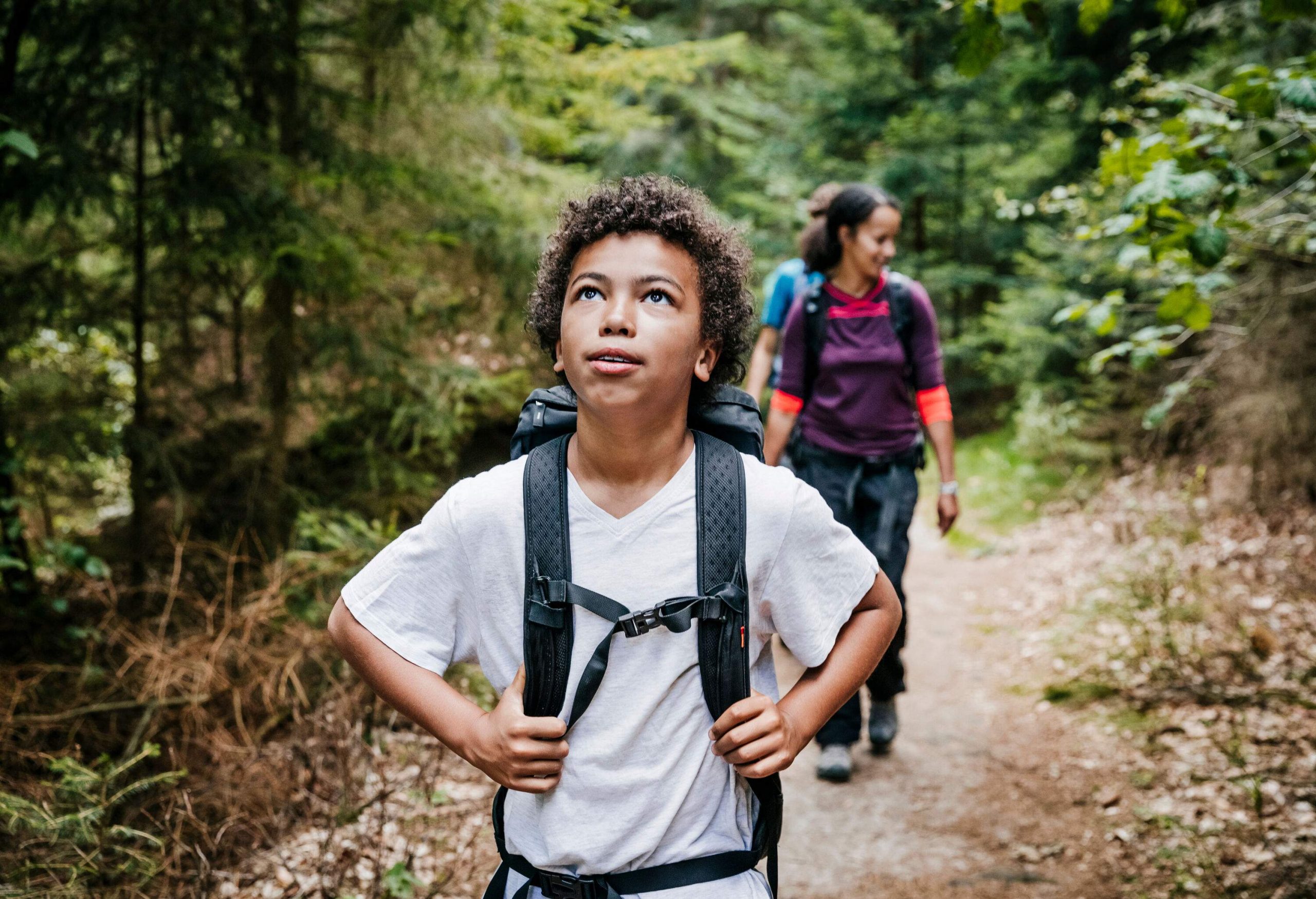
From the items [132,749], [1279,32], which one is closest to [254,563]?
[132,749]

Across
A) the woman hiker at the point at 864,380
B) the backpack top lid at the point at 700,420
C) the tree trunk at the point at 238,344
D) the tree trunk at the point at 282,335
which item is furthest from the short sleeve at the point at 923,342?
the tree trunk at the point at 238,344

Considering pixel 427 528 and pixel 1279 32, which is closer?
pixel 427 528

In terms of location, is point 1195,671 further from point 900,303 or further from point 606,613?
point 606,613

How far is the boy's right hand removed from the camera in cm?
148

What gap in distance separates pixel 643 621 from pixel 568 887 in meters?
0.50

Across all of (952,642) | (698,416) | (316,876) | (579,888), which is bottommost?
(952,642)

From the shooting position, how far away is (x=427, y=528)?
165 centimetres

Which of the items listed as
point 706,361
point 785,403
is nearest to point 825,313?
point 785,403

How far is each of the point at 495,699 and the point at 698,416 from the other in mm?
2924

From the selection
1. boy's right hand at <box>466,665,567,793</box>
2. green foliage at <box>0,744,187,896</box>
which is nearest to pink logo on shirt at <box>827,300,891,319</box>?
boy's right hand at <box>466,665,567,793</box>

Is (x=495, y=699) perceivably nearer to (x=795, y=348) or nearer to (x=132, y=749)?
(x=132, y=749)

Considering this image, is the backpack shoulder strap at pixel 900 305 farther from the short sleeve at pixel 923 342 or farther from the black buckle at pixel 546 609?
the black buckle at pixel 546 609

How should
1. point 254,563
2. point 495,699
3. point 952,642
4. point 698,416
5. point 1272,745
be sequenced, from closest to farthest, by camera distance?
1. point 698,416
2. point 1272,745
3. point 495,699
4. point 254,563
5. point 952,642

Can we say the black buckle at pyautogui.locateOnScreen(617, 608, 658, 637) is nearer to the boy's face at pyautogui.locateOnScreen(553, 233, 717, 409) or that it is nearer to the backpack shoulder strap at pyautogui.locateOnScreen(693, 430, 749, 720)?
the backpack shoulder strap at pyautogui.locateOnScreen(693, 430, 749, 720)
